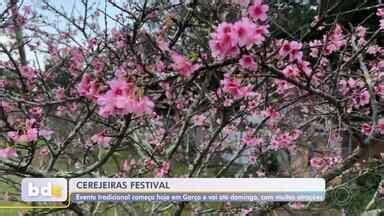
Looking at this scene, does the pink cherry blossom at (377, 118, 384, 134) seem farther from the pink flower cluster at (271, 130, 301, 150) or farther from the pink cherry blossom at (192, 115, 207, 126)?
the pink cherry blossom at (192, 115, 207, 126)

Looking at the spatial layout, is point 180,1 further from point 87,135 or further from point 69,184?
point 87,135

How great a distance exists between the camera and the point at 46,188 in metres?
1.85

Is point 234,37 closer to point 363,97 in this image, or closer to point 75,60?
point 363,97

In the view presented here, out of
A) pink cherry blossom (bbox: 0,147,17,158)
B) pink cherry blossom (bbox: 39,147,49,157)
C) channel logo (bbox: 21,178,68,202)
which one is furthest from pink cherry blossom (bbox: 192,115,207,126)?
pink cherry blossom (bbox: 0,147,17,158)

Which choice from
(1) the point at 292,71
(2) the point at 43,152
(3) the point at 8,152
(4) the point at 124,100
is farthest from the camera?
(2) the point at 43,152

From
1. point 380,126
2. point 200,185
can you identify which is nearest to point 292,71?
point 380,126

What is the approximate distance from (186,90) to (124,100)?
36.3 inches

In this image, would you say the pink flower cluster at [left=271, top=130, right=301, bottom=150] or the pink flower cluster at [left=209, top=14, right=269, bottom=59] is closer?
the pink flower cluster at [left=209, top=14, right=269, bottom=59]

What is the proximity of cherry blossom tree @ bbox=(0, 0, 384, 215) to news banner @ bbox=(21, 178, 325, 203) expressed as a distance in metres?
0.08

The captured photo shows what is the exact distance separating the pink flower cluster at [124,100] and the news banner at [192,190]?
2.93ft

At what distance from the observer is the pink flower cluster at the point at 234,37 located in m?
1.16

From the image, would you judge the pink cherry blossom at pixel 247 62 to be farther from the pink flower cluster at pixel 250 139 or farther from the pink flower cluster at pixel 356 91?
the pink flower cluster at pixel 250 139

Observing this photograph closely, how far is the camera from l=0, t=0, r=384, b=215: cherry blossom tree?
1328mm

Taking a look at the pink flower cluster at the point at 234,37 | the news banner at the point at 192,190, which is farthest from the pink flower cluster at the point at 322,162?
the pink flower cluster at the point at 234,37
